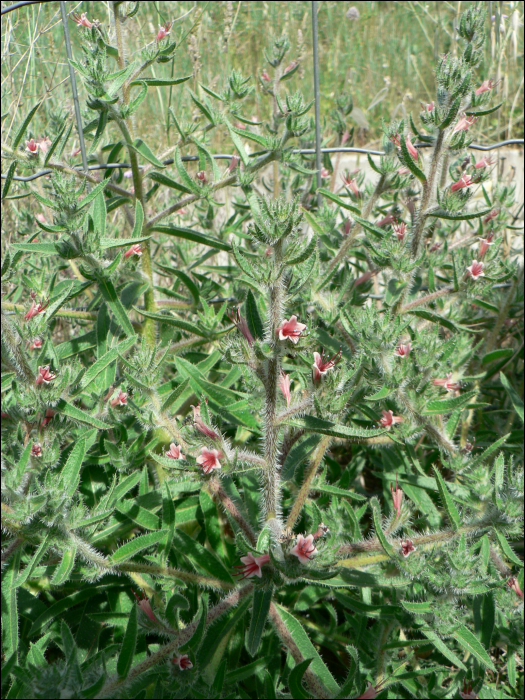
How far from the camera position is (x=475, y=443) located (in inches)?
110

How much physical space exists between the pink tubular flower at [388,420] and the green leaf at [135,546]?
850 millimetres

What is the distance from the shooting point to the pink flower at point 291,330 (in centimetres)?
153

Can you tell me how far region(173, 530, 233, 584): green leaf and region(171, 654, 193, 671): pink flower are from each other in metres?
0.32

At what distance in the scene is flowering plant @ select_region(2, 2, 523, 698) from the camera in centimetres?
170

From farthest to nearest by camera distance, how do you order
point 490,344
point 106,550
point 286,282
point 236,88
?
point 490,344 → point 236,88 → point 106,550 → point 286,282

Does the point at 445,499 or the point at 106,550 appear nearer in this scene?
the point at 445,499

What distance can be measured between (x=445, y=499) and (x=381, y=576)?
1.07 ft

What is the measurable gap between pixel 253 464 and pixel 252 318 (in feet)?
1.45

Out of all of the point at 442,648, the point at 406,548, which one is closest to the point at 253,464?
the point at 406,548

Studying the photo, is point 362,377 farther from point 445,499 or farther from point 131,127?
point 131,127

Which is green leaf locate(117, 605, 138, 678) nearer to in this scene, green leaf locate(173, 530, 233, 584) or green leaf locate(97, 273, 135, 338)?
green leaf locate(173, 530, 233, 584)

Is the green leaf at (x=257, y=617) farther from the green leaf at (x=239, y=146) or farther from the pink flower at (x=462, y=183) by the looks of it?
the green leaf at (x=239, y=146)

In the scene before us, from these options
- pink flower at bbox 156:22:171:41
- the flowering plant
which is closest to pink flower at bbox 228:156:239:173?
the flowering plant

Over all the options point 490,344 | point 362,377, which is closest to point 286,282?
point 362,377
